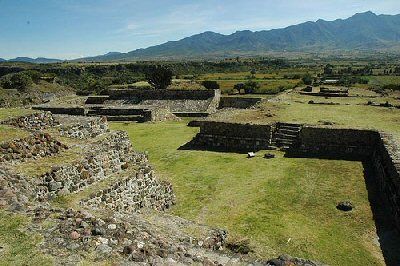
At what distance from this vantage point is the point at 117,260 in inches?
282

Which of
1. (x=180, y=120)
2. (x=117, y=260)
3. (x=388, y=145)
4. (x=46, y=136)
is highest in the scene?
(x=46, y=136)

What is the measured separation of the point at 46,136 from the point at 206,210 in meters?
6.47

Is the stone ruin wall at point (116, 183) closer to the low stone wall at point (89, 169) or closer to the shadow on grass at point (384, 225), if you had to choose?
the low stone wall at point (89, 169)

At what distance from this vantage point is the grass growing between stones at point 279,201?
37.7 feet

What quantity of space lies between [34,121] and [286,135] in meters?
14.1

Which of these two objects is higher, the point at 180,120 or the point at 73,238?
the point at 73,238

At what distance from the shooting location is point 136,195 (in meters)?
13.2

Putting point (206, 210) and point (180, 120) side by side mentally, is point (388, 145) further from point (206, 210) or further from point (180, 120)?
point (180, 120)

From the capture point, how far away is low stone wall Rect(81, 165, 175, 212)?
11.8 metres

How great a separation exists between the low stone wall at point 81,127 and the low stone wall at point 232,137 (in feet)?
22.9

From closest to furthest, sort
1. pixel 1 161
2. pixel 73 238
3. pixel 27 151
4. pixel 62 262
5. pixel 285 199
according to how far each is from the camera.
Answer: pixel 62 262, pixel 73 238, pixel 1 161, pixel 27 151, pixel 285 199

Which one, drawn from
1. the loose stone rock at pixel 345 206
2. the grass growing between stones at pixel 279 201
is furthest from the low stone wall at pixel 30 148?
the loose stone rock at pixel 345 206

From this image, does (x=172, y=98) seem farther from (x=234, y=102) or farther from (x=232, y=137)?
(x=232, y=137)

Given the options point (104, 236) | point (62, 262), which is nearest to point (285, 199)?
point (104, 236)
